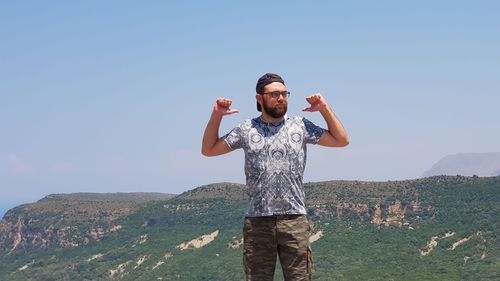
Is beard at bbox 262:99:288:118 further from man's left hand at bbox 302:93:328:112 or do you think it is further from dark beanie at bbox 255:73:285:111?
man's left hand at bbox 302:93:328:112

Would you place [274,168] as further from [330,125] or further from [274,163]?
[330,125]

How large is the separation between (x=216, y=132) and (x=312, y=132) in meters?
1.23

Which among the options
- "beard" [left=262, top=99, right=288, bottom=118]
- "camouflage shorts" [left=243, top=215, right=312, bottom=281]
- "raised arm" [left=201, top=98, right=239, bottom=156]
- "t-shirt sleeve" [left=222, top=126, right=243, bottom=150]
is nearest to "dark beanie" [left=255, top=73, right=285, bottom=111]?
"beard" [left=262, top=99, right=288, bottom=118]

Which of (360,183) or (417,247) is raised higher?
(360,183)

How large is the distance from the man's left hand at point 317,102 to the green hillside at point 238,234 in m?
84.6

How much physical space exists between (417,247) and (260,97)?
109 metres

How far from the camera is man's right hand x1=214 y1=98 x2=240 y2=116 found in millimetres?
9719

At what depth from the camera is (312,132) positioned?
9.77 meters

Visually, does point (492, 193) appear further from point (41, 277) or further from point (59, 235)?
point (59, 235)

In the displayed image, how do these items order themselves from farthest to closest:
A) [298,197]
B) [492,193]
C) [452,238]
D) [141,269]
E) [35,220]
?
[35,220] → [141,269] → [492,193] → [452,238] → [298,197]

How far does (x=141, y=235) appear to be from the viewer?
164m

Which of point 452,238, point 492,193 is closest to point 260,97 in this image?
point 452,238

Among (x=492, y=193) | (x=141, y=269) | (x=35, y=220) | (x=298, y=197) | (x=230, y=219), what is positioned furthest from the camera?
(x=35, y=220)

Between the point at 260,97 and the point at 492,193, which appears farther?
the point at 492,193
